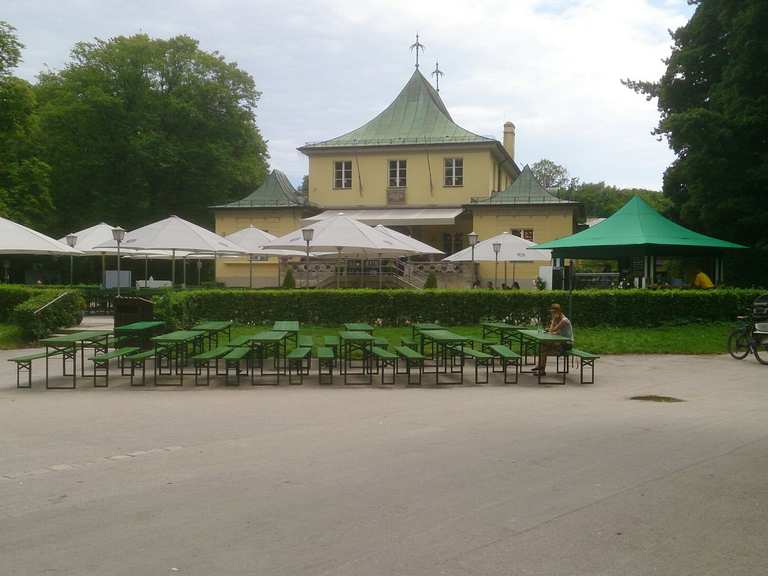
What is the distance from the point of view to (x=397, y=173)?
146ft

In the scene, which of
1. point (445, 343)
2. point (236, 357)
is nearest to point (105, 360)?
point (236, 357)

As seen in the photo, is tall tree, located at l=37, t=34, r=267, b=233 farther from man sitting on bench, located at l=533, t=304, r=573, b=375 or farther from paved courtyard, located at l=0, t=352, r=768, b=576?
paved courtyard, located at l=0, t=352, r=768, b=576

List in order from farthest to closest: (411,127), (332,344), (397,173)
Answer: (411,127) < (397,173) < (332,344)

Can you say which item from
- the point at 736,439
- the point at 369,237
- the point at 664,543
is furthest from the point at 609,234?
the point at 664,543

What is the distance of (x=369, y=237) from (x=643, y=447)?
13.9 metres

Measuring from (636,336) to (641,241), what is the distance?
5.96 m

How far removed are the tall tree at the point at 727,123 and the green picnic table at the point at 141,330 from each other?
1837 cm

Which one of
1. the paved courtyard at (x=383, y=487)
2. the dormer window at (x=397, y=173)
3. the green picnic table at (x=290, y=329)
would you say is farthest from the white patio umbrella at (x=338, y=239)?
the dormer window at (x=397, y=173)

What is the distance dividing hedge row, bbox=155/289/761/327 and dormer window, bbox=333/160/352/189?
26431mm

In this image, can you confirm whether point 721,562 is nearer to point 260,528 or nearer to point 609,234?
point 260,528

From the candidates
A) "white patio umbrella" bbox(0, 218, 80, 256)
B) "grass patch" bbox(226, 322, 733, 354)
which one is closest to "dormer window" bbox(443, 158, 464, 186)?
"grass patch" bbox(226, 322, 733, 354)

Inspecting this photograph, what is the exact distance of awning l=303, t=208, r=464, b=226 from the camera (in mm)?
38875

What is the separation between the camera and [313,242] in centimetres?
1984

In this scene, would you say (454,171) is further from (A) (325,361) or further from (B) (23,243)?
(A) (325,361)
